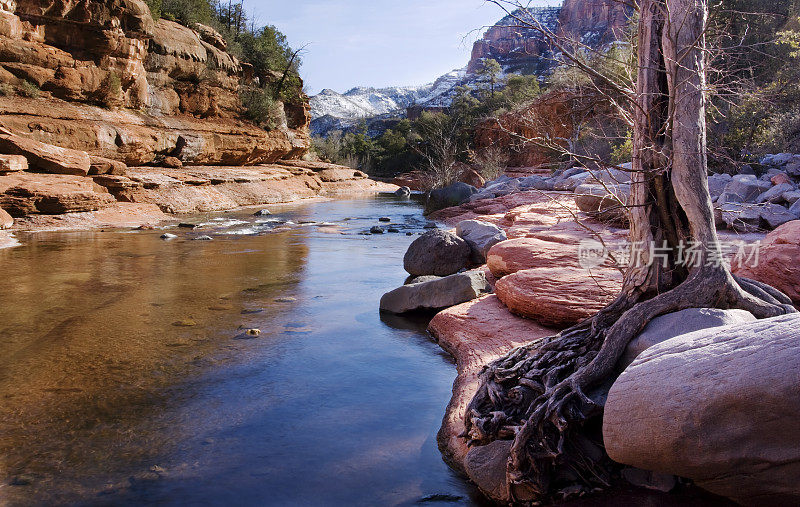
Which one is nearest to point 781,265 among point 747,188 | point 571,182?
point 747,188

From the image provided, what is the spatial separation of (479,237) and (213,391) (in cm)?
534

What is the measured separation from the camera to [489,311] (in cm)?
544

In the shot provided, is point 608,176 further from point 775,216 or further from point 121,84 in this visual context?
point 121,84

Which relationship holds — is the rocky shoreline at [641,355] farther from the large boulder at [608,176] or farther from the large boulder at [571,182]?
the large boulder at [571,182]

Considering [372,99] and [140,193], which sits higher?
[372,99]

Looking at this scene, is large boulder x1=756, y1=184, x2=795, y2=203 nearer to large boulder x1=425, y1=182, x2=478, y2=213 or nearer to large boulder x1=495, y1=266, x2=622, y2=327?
large boulder x1=495, y1=266, x2=622, y2=327

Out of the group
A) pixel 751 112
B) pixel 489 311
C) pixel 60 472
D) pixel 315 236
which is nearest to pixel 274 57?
pixel 315 236

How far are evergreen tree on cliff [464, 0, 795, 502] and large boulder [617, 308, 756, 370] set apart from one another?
0.05 m

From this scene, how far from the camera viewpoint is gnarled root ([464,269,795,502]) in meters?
2.68

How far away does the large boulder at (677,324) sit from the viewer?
9.85ft

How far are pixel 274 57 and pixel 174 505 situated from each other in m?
30.9

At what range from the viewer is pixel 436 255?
7945 millimetres

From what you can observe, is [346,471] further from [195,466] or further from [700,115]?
[700,115]

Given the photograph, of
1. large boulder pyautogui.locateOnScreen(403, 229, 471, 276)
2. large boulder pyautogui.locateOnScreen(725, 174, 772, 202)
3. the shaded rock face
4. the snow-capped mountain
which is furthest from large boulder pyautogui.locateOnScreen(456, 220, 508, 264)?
the snow-capped mountain
